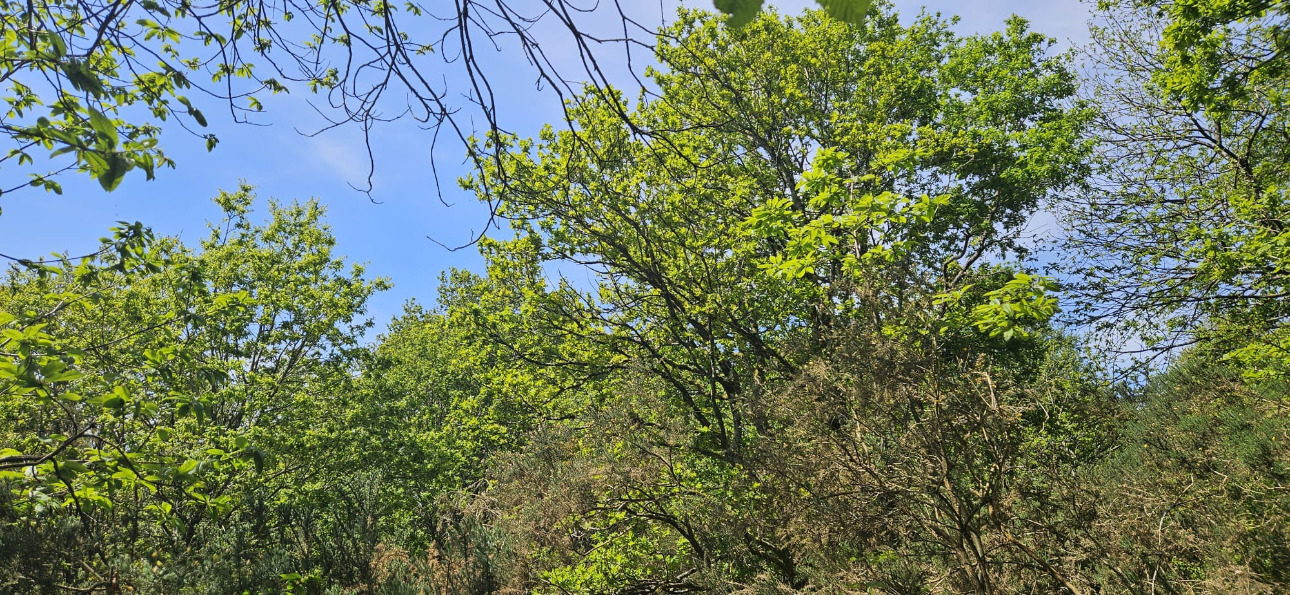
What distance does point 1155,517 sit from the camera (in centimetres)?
366

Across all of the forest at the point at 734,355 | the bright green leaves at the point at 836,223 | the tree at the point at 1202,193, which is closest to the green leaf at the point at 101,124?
the forest at the point at 734,355

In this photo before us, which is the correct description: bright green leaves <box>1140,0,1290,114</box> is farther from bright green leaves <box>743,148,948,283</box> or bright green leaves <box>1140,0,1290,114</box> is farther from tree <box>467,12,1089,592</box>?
bright green leaves <box>743,148,948,283</box>

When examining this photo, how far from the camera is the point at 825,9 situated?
3.09ft

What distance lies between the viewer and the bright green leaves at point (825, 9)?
34.9 inches

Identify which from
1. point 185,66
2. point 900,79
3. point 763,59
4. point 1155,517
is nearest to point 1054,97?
point 900,79

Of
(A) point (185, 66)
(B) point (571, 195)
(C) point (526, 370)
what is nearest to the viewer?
(A) point (185, 66)

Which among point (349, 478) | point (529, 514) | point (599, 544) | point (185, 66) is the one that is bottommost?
point (599, 544)

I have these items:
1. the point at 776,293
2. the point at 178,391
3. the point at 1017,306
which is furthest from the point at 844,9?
the point at 178,391

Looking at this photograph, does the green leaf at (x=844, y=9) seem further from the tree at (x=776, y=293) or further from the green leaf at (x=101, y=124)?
the green leaf at (x=101, y=124)

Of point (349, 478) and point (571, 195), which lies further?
point (349, 478)

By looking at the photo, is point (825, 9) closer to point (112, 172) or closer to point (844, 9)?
point (844, 9)

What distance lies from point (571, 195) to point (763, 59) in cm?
469

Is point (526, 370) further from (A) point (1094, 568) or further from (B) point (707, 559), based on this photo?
(A) point (1094, 568)

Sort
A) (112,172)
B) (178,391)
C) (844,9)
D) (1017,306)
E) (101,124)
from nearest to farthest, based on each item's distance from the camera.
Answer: (844,9) → (101,124) → (112,172) → (1017,306) → (178,391)
